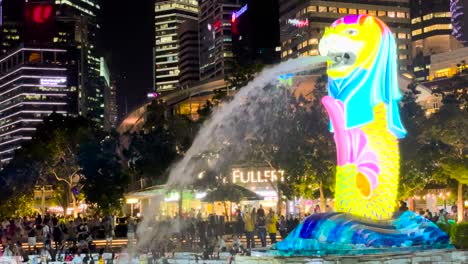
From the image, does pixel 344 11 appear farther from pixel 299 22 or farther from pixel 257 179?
pixel 257 179

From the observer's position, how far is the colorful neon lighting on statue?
70.3 feet

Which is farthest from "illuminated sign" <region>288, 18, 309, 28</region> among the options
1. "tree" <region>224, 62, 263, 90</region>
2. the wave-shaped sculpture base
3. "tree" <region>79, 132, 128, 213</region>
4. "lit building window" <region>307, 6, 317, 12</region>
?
the wave-shaped sculpture base

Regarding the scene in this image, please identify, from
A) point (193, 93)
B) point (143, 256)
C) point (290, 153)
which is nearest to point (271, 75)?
point (143, 256)

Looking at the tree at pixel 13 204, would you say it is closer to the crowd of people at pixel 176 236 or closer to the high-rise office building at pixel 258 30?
the crowd of people at pixel 176 236

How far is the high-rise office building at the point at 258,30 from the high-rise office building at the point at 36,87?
5777cm

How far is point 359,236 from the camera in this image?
66.7 ft

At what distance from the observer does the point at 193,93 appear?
93.3 meters

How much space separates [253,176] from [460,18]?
126 meters

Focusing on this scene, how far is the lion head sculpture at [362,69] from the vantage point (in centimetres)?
2191

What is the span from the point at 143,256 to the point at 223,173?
17.7 m

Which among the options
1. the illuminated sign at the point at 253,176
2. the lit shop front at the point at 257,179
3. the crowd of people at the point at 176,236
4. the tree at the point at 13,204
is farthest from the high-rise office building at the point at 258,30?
the crowd of people at the point at 176,236

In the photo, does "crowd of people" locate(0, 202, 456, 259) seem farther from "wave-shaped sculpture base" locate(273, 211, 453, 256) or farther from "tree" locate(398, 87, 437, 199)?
"tree" locate(398, 87, 437, 199)

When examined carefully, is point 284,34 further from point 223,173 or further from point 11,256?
point 11,256

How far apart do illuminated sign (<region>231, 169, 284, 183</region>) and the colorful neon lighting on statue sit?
77.5ft
